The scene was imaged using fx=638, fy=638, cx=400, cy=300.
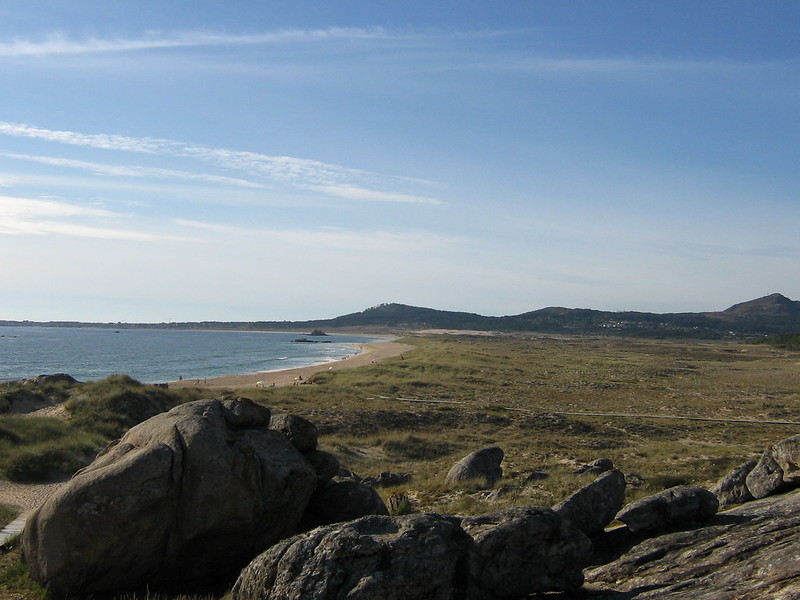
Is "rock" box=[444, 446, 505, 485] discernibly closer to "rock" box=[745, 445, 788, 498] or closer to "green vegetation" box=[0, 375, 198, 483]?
"rock" box=[745, 445, 788, 498]

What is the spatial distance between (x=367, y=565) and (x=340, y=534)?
544 mm

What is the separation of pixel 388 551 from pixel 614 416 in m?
36.0

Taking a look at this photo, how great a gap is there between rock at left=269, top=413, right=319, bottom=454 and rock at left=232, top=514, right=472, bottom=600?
5.04 m

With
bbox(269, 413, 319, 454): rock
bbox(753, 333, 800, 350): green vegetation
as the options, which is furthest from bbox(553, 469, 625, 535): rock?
bbox(753, 333, 800, 350): green vegetation

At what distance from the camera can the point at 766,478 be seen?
11.5 m

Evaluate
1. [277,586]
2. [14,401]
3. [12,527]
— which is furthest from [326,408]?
[277,586]

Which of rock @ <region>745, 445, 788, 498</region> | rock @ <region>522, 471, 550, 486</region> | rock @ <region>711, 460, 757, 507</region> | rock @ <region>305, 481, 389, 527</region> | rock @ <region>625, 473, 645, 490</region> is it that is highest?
rock @ <region>745, 445, 788, 498</region>

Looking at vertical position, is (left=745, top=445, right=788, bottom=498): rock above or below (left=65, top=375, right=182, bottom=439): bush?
above

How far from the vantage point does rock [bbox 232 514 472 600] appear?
6.99 m

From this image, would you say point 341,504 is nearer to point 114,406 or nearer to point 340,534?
point 340,534

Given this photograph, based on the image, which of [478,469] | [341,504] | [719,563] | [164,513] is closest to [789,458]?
[719,563]

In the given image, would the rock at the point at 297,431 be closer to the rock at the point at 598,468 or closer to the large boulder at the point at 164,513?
the large boulder at the point at 164,513

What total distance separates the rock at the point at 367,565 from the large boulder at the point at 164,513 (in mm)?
2331

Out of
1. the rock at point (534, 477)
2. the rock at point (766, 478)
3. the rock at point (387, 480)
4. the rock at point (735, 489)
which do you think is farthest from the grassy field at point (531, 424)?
the rock at point (766, 478)
